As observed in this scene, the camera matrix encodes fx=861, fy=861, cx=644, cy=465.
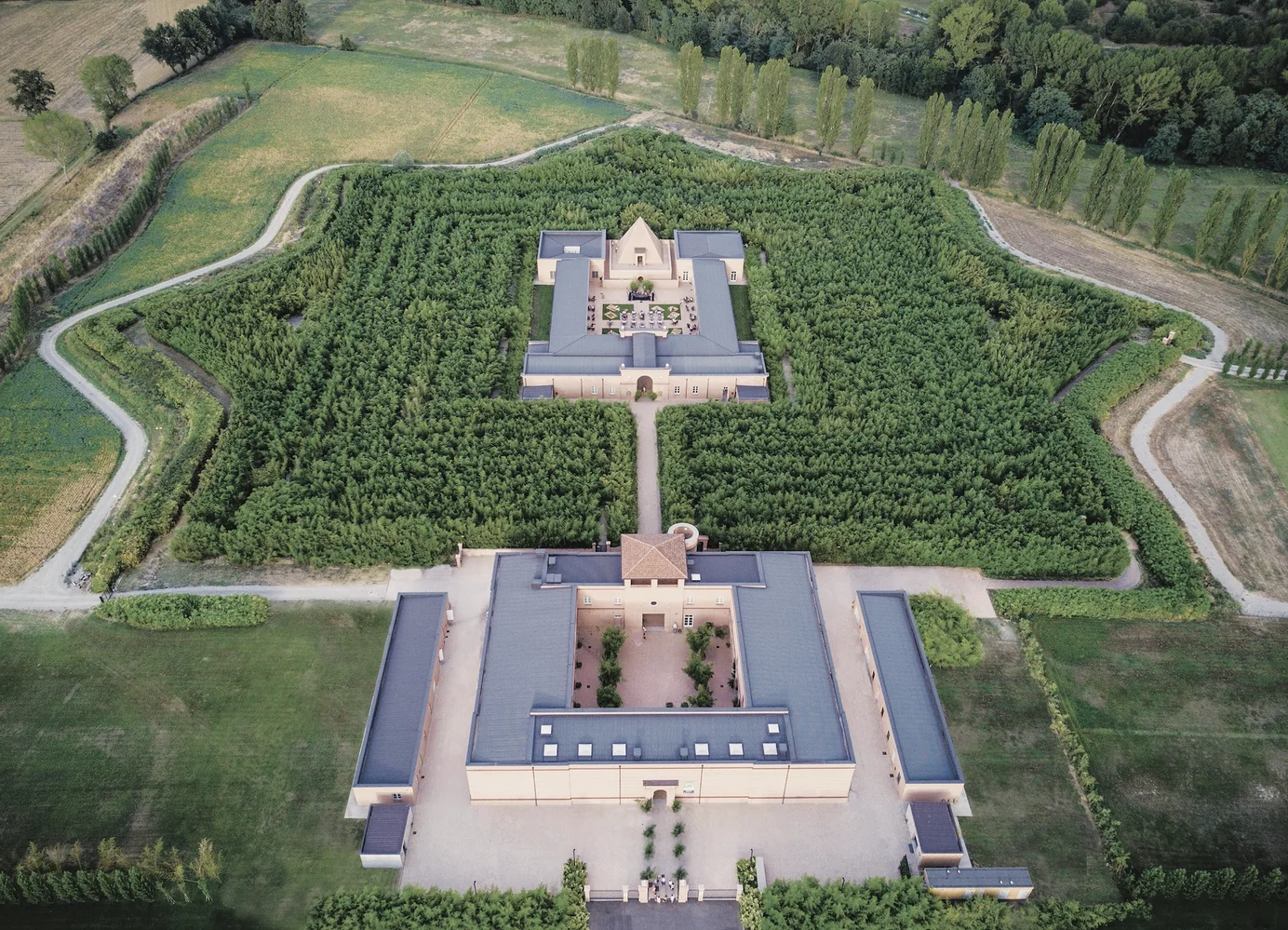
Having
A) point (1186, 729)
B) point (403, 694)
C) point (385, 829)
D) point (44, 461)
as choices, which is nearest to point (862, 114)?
point (1186, 729)

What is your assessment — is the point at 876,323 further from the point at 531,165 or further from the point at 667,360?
the point at 531,165

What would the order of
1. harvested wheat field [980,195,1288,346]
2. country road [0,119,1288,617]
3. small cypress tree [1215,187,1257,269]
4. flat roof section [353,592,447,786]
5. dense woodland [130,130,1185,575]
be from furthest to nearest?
small cypress tree [1215,187,1257,269] → harvested wheat field [980,195,1288,346] → dense woodland [130,130,1185,575] → country road [0,119,1288,617] → flat roof section [353,592,447,786]

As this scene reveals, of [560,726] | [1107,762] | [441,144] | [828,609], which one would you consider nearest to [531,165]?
[441,144]

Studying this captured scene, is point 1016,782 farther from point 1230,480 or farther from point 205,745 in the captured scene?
point 205,745

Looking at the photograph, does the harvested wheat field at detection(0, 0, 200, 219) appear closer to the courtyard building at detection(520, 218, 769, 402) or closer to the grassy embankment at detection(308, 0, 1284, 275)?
the grassy embankment at detection(308, 0, 1284, 275)

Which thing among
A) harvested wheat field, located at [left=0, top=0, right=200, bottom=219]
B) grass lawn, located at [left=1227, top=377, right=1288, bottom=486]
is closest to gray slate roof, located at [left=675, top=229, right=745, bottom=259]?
grass lawn, located at [left=1227, top=377, right=1288, bottom=486]

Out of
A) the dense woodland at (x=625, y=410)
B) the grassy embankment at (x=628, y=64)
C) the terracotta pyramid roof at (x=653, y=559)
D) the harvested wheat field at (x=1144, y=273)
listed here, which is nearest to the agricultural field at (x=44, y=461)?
the dense woodland at (x=625, y=410)
